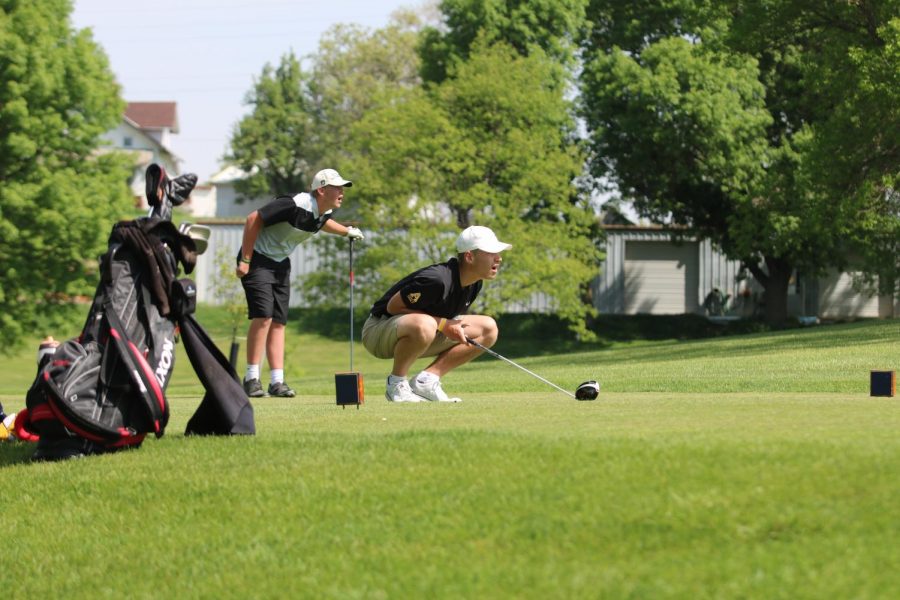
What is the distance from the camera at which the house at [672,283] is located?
61.3 meters

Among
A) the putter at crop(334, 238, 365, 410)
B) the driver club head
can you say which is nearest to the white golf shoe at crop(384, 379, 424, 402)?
the putter at crop(334, 238, 365, 410)

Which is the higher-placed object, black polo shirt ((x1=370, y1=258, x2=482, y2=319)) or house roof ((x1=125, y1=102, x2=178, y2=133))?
house roof ((x1=125, y1=102, x2=178, y2=133))

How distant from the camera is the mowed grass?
17.3 ft

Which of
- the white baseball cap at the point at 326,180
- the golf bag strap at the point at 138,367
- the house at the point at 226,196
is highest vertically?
the house at the point at 226,196

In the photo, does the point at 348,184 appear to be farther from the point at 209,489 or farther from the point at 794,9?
the point at 794,9

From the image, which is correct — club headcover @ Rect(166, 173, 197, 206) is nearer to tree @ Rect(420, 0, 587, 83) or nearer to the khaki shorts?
the khaki shorts

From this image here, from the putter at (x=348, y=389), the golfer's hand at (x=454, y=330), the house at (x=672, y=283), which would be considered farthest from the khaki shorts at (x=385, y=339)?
the house at (x=672, y=283)

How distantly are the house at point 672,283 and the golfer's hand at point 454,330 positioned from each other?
5076 centimetres

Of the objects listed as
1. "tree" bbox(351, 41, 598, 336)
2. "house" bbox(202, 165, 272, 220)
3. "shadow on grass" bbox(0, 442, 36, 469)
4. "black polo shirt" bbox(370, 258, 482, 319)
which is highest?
"house" bbox(202, 165, 272, 220)

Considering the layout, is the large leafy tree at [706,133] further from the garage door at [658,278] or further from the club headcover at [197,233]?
the club headcover at [197,233]

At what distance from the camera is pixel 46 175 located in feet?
124

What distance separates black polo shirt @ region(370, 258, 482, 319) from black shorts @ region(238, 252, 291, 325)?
7.73ft

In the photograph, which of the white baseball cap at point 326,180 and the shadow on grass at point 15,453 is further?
the white baseball cap at point 326,180

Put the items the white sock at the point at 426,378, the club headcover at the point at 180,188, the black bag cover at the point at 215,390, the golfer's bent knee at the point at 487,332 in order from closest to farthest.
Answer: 1. the black bag cover at the point at 215,390
2. the club headcover at the point at 180,188
3. the white sock at the point at 426,378
4. the golfer's bent knee at the point at 487,332
